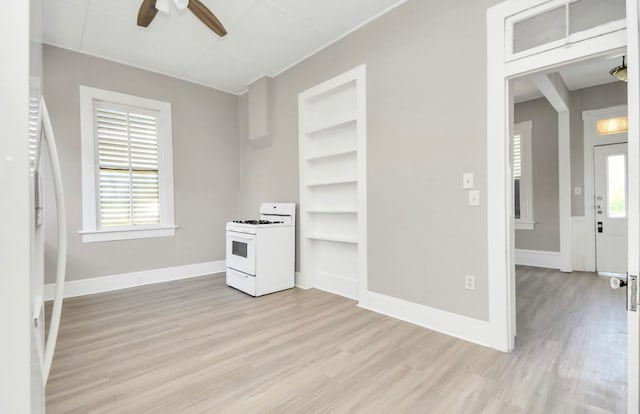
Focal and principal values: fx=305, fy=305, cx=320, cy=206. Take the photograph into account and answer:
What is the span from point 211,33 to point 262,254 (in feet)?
8.48

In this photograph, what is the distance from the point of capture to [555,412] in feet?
5.37

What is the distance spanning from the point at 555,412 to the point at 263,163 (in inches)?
165

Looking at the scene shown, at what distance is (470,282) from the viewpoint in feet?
8.15

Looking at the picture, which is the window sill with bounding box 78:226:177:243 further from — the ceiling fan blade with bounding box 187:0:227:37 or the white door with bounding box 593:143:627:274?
the white door with bounding box 593:143:627:274

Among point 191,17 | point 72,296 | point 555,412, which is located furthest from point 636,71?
point 72,296

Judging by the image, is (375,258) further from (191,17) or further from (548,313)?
(191,17)

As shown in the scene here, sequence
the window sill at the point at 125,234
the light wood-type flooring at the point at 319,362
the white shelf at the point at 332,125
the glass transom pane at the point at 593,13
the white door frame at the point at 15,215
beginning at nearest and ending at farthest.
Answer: the white door frame at the point at 15,215, the light wood-type flooring at the point at 319,362, the glass transom pane at the point at 593,13, the white shelf at the point at 332,125, the window sill at the point at 125,234

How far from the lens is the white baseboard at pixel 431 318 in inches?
95.2

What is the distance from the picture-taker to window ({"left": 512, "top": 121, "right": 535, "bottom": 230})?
549cm

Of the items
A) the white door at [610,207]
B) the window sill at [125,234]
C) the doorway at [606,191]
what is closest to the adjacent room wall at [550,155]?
the doorway at [606,191]

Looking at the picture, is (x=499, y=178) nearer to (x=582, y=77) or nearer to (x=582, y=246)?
(x=582, y=77)

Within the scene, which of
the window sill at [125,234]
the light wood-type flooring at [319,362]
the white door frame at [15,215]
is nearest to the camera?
the white door frame at [15,215]

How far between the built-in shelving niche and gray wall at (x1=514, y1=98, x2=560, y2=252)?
381 centimetres

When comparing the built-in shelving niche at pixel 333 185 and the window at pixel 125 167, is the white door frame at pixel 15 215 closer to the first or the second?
the built-in shelving niche at pixel 333 185
